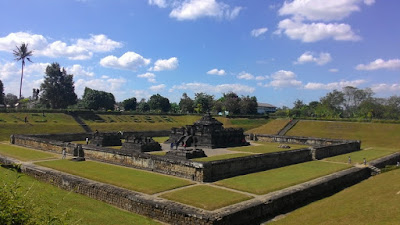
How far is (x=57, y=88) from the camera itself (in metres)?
61.8

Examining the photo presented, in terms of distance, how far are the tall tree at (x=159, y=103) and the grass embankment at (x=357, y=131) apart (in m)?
44.4

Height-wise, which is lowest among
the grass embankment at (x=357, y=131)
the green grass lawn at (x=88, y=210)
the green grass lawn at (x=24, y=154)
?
the green grass lawn at (x=88, y=210)

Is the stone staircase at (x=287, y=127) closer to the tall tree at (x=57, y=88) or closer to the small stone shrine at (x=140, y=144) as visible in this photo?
the small stone shrine at (x=140, y=144)

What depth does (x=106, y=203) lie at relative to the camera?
12.8 metres

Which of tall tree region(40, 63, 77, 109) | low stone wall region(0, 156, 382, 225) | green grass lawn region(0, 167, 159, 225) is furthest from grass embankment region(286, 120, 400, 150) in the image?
tall tree region(40, 63, 77, 109)

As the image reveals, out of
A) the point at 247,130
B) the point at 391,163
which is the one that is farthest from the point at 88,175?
the point at 247,130

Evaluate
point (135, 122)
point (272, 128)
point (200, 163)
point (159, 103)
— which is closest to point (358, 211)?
point (200, 163)

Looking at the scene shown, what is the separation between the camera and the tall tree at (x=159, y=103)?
279ft

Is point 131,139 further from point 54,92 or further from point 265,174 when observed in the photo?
point 54,92

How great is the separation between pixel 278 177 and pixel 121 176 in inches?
324

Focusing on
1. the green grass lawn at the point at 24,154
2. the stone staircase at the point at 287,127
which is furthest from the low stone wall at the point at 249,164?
the stone staircase at the point at 287,127

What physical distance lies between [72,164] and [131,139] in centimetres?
756

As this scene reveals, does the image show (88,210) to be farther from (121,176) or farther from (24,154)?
(24,154)

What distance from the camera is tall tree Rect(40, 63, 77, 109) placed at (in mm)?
61438
